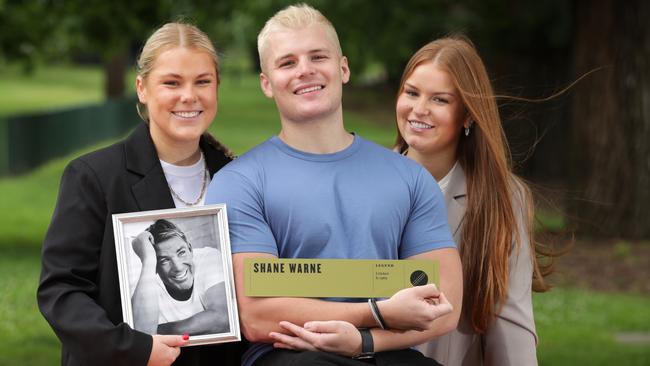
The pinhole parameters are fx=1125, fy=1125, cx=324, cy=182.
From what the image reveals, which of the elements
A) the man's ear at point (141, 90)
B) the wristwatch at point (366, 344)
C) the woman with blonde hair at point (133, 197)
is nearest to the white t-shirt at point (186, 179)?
the woman with blonde hair at point (133, 197)

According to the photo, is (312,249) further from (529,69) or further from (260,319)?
(529,69)

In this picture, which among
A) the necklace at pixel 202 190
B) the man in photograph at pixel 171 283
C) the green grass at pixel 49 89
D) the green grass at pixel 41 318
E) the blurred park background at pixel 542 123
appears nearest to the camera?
the man in photograph at pixel 171 283

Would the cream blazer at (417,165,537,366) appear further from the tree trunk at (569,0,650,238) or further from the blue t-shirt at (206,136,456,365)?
the tree trunk at (569,0,650,238)

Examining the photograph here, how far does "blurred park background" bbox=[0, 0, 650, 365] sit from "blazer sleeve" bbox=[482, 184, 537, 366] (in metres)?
0.45

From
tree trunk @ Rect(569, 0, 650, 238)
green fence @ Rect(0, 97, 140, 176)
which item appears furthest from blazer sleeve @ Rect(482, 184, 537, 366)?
green fence @ Rect(0, 97, 140, 176)

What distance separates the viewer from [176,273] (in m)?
3.34

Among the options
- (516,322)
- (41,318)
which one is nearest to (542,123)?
(41,318)

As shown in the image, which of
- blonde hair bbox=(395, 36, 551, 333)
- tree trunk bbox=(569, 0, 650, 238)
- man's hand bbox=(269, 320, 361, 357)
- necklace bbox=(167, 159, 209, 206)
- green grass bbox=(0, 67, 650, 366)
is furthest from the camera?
tree trunk bbox=(569, 0, 650, 238)

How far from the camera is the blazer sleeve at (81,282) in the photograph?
10.8ft

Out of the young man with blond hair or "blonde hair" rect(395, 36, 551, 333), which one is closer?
the young man with blond hair

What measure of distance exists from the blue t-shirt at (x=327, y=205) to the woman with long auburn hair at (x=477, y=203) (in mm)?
483

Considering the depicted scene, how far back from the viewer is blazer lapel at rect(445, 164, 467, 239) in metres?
3.97

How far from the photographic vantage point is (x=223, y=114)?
146 feet

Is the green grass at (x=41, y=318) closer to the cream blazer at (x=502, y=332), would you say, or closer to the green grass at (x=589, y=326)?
the green grass at (x=589, y=326)
